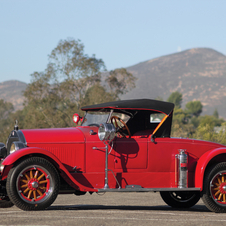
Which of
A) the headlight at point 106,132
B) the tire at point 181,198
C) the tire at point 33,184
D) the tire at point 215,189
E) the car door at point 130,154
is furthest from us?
the tire at point 181,198

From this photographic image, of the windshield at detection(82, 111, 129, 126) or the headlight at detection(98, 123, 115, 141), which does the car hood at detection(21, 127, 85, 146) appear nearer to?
the headlight at detection(98, 123, 115, 141)

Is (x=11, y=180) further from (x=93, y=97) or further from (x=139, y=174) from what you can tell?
(x=93, y=97)

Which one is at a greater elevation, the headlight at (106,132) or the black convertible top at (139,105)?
the black convertible top at (139,105)

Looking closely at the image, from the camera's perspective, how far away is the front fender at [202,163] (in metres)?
7.43

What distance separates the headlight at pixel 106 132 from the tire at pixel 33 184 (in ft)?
3.26

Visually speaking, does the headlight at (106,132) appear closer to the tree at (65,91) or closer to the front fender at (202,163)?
the front fender at (202,163)

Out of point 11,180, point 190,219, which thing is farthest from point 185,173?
point 11,180

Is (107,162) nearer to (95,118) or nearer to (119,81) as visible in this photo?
(95,118)

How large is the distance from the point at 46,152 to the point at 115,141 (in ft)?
4.17

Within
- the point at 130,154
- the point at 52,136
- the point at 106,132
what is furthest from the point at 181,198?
the point at 52,136

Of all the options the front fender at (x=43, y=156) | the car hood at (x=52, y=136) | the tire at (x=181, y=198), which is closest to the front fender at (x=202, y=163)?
the tire at (x=181, y=198)

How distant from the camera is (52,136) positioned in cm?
713

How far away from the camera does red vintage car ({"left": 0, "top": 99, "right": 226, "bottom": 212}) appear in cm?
664

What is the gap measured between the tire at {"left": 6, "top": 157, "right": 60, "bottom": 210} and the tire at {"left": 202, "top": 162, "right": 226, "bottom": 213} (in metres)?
2.75
